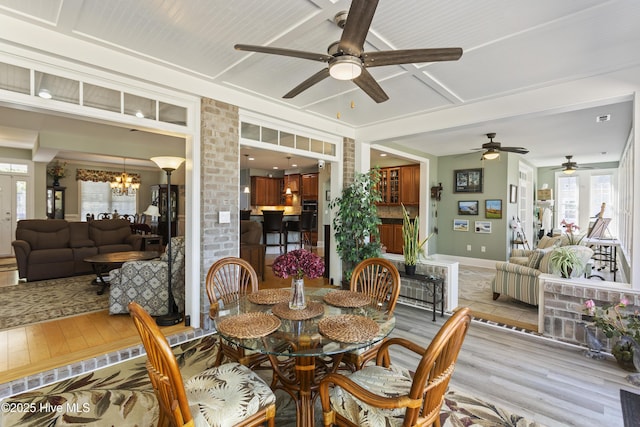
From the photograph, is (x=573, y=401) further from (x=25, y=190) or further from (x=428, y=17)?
(x=25, y=190)

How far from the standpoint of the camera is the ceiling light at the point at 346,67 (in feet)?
5.93

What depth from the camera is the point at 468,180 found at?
710 centimetres

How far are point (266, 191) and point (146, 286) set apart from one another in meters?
7.22

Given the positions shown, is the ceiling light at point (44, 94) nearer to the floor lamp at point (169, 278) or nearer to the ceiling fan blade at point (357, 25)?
the floor lamp at point (169, 278)

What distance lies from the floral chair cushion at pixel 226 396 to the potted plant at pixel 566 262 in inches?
135

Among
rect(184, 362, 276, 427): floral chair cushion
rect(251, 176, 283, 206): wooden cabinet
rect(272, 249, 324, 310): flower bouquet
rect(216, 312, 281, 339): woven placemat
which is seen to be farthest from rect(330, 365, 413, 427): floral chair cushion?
rect(251, 176, 283, 206): wooden cabinet

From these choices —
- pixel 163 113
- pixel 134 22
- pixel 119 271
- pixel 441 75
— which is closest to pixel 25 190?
pixel 119 271

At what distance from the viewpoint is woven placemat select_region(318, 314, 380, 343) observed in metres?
1.62

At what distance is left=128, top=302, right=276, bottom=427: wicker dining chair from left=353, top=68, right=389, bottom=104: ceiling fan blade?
187 cm

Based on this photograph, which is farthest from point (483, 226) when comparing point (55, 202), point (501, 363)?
point (55, 202)

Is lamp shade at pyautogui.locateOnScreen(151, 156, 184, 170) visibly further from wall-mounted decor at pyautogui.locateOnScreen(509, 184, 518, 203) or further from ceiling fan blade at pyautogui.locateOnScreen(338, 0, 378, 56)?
wall-mounted decor at pyautogui.locateOnScreen(509, 184, 518, 203)

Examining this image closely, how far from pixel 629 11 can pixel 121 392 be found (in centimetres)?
443

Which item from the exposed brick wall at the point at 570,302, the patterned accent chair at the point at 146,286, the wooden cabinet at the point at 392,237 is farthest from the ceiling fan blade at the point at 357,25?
the wooden cabinet at the point at 392,237

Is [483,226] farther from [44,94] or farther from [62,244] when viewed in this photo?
[62,244]
